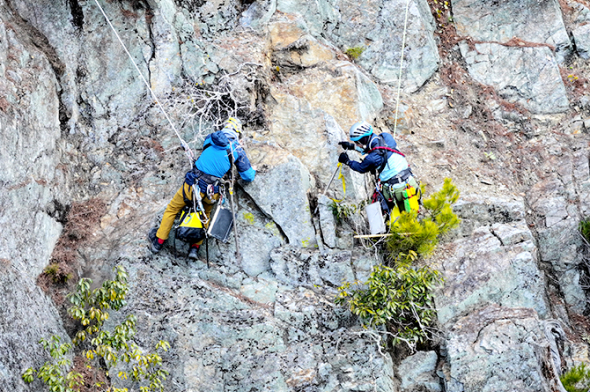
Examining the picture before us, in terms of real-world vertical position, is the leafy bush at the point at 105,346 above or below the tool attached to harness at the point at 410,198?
above

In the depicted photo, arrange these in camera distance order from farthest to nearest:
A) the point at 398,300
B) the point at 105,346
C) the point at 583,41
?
the point at 583,41 < the point at 398,300 < the point at 105,346

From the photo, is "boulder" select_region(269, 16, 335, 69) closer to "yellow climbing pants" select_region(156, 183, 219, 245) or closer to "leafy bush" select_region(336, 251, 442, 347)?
"yellow climbing pants" select_region(156, 183, 219, 245)

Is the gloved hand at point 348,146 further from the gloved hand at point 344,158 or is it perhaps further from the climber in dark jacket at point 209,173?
the climber in dark jacket at point 209,173

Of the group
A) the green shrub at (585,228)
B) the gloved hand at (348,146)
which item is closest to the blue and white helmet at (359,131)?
the gloved hand at (348,146)

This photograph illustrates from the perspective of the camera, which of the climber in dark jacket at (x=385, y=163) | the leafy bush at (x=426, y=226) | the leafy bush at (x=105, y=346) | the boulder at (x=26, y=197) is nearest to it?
the leafy bush at (x=105, y=346)

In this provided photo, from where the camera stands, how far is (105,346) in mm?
7266

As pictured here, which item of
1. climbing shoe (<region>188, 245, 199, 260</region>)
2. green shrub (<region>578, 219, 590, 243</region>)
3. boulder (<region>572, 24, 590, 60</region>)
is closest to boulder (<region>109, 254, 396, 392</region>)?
climbing shoe (<region>188, 245, 199, 260</region>)

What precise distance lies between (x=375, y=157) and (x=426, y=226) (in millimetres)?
1327

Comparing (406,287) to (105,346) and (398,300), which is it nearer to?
(398,300)

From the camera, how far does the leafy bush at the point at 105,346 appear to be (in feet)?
23.3

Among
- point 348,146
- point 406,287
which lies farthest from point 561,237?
point 348,146

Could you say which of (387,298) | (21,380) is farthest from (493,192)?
(21,380)

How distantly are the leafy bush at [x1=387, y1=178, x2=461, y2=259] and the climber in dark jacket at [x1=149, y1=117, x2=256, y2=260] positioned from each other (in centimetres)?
257

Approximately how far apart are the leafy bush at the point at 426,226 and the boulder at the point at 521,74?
14.6ft
